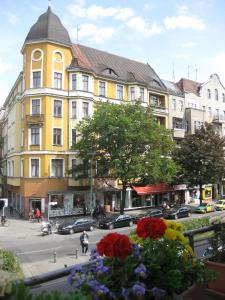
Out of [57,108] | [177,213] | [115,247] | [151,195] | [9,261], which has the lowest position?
[9,261]

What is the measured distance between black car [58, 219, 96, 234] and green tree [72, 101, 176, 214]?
5.52m

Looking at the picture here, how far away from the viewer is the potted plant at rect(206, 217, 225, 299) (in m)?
4.80

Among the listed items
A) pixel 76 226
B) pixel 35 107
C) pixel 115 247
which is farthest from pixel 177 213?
pixel 115 247

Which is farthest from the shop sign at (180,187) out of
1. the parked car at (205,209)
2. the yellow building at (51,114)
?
the yellow building at (51,114)

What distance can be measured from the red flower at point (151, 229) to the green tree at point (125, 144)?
30.2 meters

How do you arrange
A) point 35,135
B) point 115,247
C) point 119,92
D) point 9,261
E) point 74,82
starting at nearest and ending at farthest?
point 115,247, point 9,261, point 35,135, point 74,82, point 119,92

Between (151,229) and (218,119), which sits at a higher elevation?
(218,119)

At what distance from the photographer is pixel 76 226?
105ft

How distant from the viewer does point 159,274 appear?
11.7 ft

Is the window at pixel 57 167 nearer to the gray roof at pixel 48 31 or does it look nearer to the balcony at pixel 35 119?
the balcony at pixel 35 119

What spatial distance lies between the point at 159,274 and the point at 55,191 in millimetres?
37089

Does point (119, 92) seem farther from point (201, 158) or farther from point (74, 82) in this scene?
point (201, 158)

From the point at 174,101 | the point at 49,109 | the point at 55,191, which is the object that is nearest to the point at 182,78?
the point at 174,101

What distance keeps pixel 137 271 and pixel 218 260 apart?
2.31 m
